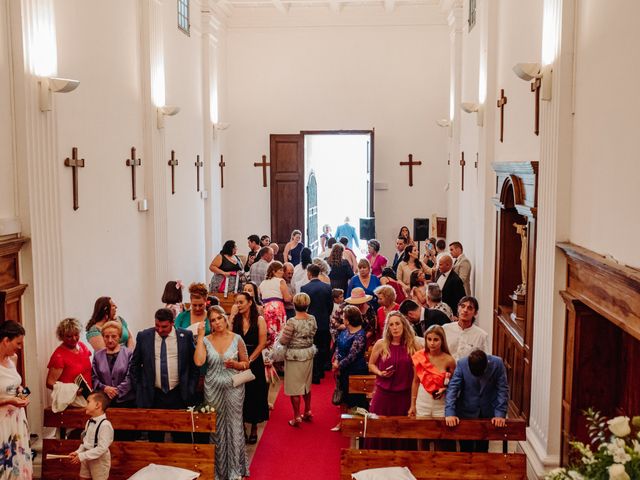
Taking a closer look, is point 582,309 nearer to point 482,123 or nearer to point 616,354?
point 616,354

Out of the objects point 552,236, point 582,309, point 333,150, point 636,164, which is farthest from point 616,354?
point 333,150

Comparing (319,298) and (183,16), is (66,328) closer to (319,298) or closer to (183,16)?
(319,298)

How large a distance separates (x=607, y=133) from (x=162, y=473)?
447 cm

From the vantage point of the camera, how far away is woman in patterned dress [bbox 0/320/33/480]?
229 inches

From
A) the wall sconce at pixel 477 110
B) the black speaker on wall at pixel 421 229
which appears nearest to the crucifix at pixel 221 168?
the black speaker on wall at pixel 421 229

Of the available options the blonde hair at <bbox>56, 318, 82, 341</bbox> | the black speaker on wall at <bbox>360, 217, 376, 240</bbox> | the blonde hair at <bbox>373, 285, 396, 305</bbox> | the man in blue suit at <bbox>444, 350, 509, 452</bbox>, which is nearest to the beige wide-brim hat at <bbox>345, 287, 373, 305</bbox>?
the blonde hair at <bbox>373, 285, 396, 305</bbox>

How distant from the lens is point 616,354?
21.1 feet

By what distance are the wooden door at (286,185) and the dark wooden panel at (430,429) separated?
445 inches

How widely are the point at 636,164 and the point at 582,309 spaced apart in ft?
A: 5.52

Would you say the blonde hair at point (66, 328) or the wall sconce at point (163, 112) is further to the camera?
the wall sconce at point (163, 112)

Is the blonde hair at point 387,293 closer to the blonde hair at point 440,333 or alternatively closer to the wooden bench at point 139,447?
the blonde hair at point 440,333

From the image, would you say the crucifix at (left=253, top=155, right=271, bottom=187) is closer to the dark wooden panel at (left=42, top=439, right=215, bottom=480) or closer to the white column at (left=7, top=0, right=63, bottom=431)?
the white column at (left=7, top=0, right=63, bottom=431)

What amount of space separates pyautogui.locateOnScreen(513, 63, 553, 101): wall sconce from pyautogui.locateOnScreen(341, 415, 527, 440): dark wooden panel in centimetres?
292

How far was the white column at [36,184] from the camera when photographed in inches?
277
